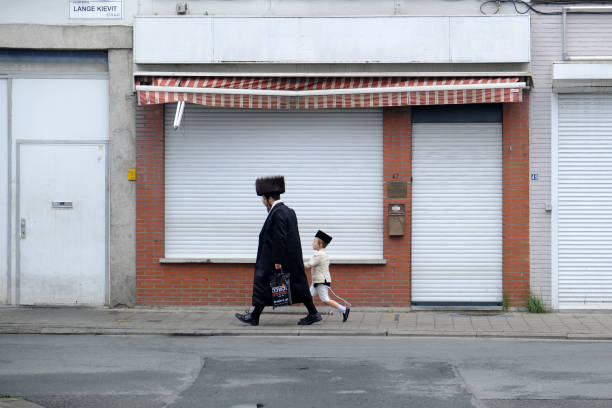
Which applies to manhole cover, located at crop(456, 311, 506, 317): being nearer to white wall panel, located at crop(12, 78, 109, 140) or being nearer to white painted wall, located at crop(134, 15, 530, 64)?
white painted wall, located at crop(134, 15, 530, 64)

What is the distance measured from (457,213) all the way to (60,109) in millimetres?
6522

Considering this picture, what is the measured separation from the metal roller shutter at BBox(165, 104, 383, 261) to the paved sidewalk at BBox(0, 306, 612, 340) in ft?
3.48

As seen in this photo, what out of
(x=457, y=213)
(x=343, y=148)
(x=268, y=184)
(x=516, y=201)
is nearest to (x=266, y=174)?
(x=343, y=148)

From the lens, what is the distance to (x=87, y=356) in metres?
9.84

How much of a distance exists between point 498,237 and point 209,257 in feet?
14.9

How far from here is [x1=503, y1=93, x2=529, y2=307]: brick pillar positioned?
44.7 ft

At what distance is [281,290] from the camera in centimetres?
1177

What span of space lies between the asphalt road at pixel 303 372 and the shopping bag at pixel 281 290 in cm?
65

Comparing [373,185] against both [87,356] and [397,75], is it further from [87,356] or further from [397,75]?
[87,356]

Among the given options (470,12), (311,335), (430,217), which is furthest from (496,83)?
(311,335)

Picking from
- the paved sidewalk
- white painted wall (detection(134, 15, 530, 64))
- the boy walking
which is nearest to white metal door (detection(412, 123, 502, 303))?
the paved sidewalk

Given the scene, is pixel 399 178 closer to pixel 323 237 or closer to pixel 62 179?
pixel 323 237

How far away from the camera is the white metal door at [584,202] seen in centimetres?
1363

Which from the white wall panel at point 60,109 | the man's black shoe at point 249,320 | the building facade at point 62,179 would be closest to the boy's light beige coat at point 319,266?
the man's black shoe at point 249,320
